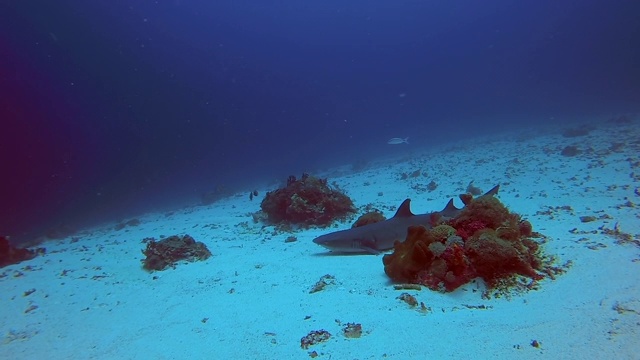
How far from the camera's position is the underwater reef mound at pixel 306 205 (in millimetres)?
9641

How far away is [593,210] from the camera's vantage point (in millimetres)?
7184

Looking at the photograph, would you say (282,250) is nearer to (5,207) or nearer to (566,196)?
(566,196)

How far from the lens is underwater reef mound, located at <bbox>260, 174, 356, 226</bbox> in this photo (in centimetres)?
964

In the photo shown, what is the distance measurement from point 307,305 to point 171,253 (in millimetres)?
4460

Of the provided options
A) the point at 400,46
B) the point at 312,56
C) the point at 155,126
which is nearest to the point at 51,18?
the point at 155,126

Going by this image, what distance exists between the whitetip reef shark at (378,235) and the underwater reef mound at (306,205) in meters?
2.88

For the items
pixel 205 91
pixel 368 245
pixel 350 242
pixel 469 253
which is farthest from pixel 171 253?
pixel 205 91

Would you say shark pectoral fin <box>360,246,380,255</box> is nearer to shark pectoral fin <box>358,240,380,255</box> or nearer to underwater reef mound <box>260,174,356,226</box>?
shark pectoral fin <box>358,240,380,255</box>

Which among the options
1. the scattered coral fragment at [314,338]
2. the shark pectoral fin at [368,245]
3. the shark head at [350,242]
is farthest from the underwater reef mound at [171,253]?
the scattered coral fragment at [314,338]

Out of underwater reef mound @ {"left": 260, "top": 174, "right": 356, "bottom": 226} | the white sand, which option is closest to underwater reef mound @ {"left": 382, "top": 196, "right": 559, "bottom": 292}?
the white sand

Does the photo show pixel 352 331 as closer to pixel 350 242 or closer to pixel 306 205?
pixel 350 242

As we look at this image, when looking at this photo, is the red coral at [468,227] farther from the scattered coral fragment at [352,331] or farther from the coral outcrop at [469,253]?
the scattered coral fragment at [352,331]

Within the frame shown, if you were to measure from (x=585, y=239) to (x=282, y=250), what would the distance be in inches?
238

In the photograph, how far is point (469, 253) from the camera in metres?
4.38
